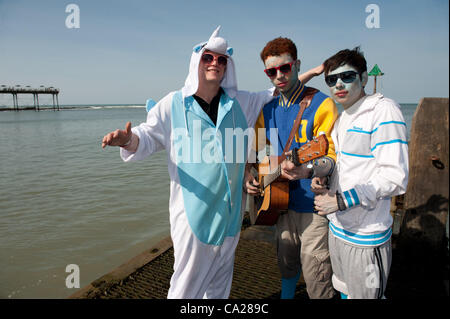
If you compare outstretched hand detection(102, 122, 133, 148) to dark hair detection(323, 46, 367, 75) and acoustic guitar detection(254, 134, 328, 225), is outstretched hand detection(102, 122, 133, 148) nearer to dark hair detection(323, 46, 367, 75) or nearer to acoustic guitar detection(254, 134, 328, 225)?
acoustic guitar detection(254, 134, 328, 225)

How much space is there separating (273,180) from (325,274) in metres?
1.00

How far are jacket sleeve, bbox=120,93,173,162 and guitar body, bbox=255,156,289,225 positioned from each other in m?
1.03

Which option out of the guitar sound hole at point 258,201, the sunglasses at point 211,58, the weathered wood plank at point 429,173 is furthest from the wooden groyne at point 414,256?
the sunglasses at point 211,58

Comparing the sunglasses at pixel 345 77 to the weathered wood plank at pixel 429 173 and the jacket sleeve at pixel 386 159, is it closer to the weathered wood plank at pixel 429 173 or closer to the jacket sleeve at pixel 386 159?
the jacket sleeve at pixel 386 159

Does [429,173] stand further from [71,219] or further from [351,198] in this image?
[71,219]

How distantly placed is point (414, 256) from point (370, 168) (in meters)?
3.09

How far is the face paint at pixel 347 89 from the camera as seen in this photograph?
6.81ft

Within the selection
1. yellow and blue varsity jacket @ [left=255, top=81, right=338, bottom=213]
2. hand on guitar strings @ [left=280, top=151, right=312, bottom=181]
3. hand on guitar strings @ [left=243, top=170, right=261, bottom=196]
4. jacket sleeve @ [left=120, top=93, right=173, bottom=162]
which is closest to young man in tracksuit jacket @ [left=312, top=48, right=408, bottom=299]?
hand on guitar strings @ [left=280, top=151, right=312, bottom=181]

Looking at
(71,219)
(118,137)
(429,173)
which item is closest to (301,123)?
(118,137)

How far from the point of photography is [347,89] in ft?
6.82

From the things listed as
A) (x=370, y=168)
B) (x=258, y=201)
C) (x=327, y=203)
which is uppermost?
(x=370, y=168)

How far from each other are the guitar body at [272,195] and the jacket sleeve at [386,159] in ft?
2.72

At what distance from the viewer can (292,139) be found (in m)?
2.62

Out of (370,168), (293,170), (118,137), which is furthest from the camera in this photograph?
(293,170)
